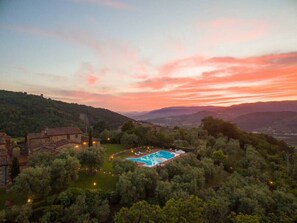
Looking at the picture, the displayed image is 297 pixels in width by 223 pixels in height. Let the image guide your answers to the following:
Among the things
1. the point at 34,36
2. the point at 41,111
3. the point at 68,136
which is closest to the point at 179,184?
the point at 34,36

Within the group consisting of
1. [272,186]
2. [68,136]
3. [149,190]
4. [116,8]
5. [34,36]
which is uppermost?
[116,8]

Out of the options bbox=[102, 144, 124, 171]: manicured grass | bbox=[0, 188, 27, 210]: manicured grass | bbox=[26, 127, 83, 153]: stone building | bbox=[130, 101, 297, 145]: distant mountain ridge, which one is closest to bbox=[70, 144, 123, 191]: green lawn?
bbox=[102, 144, 124, 171]: manicured grass

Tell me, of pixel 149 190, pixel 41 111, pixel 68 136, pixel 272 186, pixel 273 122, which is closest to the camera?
pixel 149 190

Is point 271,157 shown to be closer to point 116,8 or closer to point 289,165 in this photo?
point 289,165

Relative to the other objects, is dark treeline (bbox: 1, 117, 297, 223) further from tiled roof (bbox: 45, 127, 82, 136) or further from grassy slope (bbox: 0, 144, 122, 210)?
tiled roof (bbox: 45, 127, 82, 136)

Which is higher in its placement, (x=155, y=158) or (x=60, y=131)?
(x=60, y=131)

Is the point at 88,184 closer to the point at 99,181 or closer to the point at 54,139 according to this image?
the point at 99,181

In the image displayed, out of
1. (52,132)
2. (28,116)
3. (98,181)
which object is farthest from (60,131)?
(28,116)

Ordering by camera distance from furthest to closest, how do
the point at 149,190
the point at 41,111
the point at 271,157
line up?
the point at 41,111
the point at 271,157
the point at 149,190
